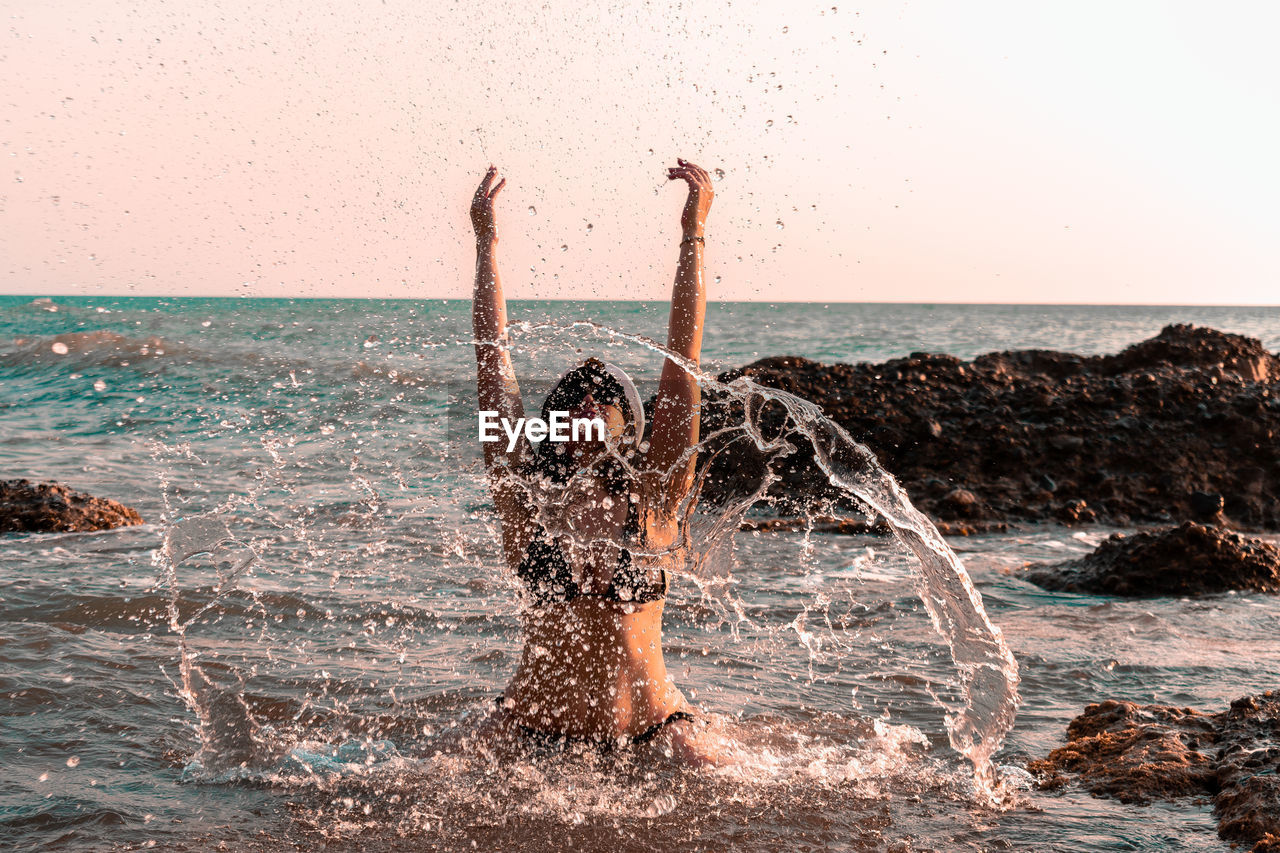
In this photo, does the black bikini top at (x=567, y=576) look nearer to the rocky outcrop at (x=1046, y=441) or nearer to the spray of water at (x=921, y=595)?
the spray of water at (x=921, y=595)

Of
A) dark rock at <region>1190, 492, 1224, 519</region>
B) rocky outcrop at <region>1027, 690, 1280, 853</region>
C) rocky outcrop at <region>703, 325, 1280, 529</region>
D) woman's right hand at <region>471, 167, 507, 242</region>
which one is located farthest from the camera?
rocky outcrop at <region>703, 325, 1280, 529</region>

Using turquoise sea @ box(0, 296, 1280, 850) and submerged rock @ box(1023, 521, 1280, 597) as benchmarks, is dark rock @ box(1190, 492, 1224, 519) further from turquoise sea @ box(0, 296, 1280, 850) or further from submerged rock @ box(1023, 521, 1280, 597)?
submerged rock @ box(1023, 521, 1280, 597)

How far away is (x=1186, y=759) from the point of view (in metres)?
4.07

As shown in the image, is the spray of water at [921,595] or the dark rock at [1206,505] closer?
the spray of water at [921,595]

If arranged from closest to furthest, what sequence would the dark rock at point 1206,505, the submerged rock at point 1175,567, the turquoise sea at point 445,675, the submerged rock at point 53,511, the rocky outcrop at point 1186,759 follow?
1. the rocky outcrop at point 1186,759
2. the turquoise sea at point 445,675
3. the submerged rock at point 1175,567
4. the submerged rock at point 53,511
5. the dark rock at point 1206,505

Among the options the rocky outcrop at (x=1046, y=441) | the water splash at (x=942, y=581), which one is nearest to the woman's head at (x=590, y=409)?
the water splash at (x=942, y=581)

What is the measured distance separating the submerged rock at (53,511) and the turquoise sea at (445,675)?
0.72 feet

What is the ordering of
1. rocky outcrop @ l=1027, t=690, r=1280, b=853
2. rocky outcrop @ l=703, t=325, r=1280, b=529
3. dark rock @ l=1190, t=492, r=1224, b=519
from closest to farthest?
rocky outcrop @ l=1027, t=690, r=1280, b=853, dark rock @ l=1190, t=492, r=1224, b=519, rocky outcrop @ l=703, t=325, r=1280, b=529

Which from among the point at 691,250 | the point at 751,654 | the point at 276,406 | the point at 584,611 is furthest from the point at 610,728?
the point at 276,406

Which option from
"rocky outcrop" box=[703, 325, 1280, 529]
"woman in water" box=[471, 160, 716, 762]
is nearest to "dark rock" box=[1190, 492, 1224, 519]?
"rocky outcrop" box=[703, 325, 1280, 529]

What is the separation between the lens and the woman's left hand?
3.88 metres

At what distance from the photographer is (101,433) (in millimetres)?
13945

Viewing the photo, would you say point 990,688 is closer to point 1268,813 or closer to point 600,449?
point 1268,813

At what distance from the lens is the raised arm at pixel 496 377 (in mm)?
3867
